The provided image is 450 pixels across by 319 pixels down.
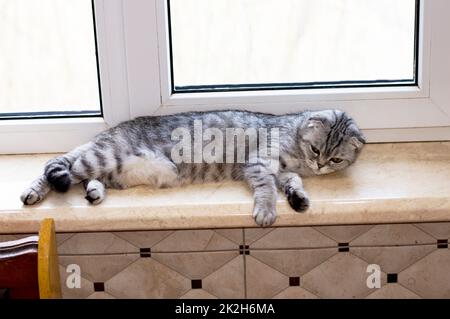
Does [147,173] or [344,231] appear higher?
[147,173]

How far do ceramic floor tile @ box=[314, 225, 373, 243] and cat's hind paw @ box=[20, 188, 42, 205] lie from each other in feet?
2.13

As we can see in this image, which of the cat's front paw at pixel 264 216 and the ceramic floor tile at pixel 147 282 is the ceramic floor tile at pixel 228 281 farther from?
the cat's front paw at pixel 264 216

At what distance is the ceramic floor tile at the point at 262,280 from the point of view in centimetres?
149

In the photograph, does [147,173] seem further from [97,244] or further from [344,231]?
[344,231]

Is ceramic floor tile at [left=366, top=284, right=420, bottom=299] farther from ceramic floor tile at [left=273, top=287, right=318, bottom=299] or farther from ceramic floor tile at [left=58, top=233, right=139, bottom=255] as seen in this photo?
ceramic floor tile at [left=58, top=233, right=139, bottom=255]

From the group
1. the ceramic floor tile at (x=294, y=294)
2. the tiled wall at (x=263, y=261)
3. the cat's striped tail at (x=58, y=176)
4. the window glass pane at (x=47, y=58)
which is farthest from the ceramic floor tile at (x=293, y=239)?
the window glass pane at (x=47, y=58)

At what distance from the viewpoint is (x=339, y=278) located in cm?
149

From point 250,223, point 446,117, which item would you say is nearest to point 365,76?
point 446,117

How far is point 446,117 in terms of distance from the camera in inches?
64.3

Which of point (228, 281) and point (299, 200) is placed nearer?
point (299, 200)

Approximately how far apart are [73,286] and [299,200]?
1.93 ft

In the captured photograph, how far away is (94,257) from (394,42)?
95cm

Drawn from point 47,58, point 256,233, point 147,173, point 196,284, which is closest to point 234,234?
point 256,233

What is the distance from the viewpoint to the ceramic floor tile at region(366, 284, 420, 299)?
4.91ft
